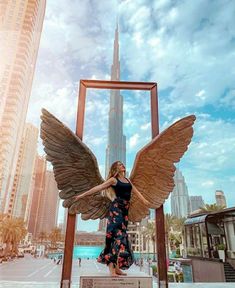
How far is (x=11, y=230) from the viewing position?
14.4 feet

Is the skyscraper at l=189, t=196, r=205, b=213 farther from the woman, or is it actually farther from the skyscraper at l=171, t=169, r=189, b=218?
the woman

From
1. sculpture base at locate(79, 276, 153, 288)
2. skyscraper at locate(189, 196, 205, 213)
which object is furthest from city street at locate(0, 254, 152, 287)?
skyscraper at locate(189, 196, 205, 213)

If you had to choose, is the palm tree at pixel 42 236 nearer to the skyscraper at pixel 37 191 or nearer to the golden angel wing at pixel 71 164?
the skyscraper at pixel 37 191

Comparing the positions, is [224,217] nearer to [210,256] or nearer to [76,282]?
[210,256]

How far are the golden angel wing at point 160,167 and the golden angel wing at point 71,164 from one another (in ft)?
0.96

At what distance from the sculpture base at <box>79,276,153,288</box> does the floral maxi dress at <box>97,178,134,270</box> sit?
0.30ft

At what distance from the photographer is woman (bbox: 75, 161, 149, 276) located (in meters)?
1.42

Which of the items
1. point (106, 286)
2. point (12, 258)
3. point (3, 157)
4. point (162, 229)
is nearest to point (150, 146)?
point (162, 229)

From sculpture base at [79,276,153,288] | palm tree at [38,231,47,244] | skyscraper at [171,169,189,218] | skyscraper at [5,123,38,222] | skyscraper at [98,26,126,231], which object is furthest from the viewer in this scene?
skyscraper at [171,169,189,218]

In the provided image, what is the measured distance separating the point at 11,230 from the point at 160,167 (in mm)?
3978

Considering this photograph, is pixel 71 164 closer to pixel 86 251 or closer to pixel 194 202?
pixel 86 251

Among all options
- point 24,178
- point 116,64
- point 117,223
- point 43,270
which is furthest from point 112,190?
point 116,64

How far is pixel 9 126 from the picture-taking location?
405 centimetres

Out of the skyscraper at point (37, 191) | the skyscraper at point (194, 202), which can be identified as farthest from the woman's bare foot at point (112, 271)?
the skyscraper at point (194, 202)
